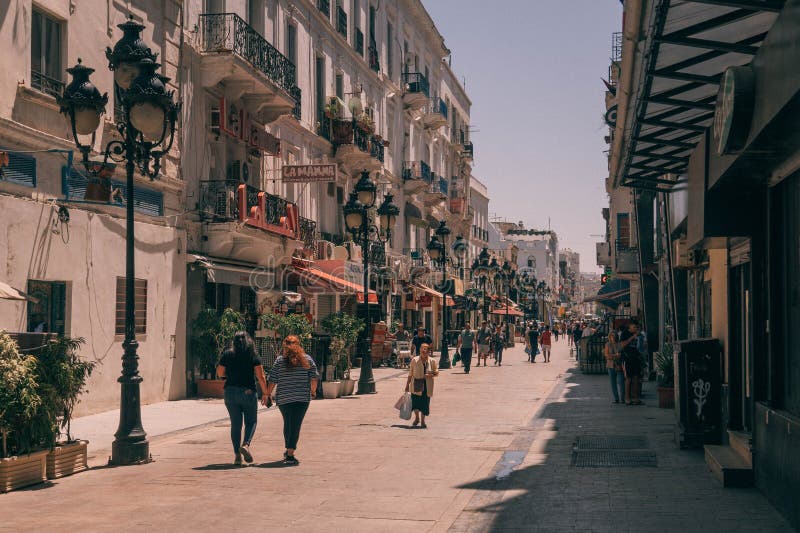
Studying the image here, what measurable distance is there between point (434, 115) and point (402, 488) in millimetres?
41388

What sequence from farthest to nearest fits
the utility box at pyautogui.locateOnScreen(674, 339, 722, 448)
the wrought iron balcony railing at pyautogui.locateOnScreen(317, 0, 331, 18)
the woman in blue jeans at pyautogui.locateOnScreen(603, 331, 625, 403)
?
the wrought iron balcony railing at pyautogui.locateOnScreen(317, 0, 331, 18) → the woman in blue jeans at pyautogui.locateOnScreen(603, 331, 625, 403) → the utility box at pyautogui.locateOnScreen(674, 339, 722, 448)

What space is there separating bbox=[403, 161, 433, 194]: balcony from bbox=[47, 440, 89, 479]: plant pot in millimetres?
34226

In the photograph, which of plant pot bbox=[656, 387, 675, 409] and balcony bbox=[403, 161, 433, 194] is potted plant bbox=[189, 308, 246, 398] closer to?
plant pot bbox=[656, 387, 675, 409]

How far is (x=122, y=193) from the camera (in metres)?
19.2

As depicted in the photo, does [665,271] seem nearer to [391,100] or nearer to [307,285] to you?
[307,285]

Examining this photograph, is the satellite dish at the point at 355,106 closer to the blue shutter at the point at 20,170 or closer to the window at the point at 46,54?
the window at the point at 46,54

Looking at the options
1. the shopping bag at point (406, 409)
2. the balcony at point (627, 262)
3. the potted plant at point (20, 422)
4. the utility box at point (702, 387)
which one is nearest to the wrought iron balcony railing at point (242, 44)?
the shopping bag at point (406, 409)

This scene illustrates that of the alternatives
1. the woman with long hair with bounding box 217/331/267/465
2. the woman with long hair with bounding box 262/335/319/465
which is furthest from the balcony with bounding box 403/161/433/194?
the woman with long hair with bounding box 217/331/267/465

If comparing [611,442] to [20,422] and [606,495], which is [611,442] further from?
[20,422]

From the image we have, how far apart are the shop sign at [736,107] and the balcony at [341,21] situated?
89.9 feet

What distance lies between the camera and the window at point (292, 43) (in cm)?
2927

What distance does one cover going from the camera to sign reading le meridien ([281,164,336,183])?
25.9 m

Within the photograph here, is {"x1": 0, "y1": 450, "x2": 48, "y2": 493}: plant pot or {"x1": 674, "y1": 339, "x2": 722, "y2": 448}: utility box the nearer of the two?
{"x1": 0, "y1": 450, "x2": 48, "y2": 493}: plant pot

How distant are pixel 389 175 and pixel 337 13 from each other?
9475mm
